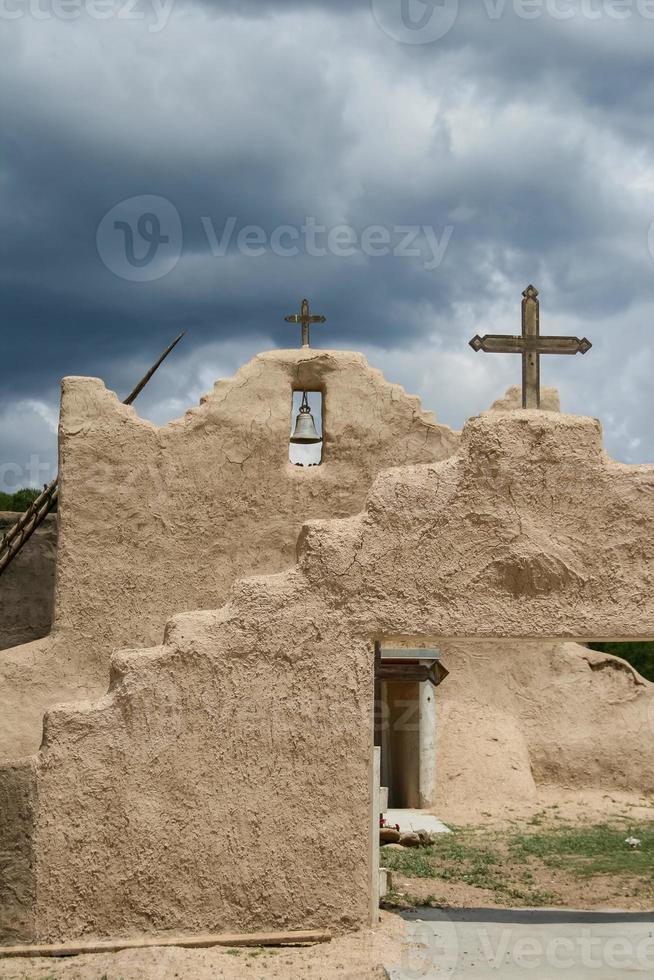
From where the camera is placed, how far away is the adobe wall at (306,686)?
309 inches

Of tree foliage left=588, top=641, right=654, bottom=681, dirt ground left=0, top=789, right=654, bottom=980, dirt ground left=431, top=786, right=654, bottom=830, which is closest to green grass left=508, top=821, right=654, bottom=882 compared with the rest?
dirt ground left=431, top=786, right=654, bottom=830

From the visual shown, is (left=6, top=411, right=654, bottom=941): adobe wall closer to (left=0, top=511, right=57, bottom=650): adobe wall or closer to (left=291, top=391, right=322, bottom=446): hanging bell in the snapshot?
(left=291, top=391, right=322, bottom=446): hanging bell

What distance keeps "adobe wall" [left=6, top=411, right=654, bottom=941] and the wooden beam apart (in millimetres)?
97

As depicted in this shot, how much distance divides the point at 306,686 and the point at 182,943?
190cm

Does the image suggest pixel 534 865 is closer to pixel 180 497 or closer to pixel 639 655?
pixel 180 497

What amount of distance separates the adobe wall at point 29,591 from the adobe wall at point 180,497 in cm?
409

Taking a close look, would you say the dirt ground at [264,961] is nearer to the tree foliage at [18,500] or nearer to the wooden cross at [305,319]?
the wooden cross at [305,319]

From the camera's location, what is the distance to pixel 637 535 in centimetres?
830

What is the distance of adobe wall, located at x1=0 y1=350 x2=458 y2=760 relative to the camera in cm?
1307

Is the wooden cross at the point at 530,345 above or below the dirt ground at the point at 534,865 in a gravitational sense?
above

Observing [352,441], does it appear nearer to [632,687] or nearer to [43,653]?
[43,653]

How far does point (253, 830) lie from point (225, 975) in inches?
39.8

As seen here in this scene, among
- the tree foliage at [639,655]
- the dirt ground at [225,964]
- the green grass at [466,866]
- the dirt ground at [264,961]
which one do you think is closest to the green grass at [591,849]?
the green grass at [466,866]

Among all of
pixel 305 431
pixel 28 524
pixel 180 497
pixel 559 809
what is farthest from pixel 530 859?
pixel 28 524
